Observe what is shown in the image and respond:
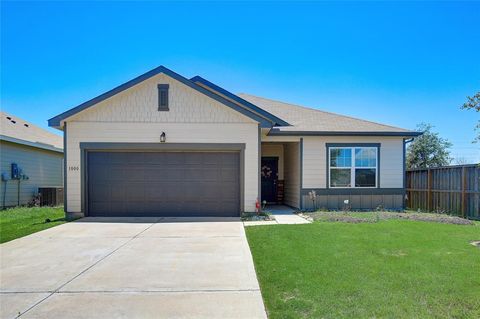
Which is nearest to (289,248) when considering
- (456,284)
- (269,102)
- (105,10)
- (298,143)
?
(456,284)

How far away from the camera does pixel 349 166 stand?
42.2 feet

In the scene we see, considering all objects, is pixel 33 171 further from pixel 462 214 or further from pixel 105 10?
pixel 462 214

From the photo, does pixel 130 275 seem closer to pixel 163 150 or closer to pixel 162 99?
pixel 163 150

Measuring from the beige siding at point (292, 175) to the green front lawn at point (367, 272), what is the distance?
4.98 metres

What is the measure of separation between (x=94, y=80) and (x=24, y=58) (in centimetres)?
327

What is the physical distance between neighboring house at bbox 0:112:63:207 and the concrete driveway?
22.4 ft

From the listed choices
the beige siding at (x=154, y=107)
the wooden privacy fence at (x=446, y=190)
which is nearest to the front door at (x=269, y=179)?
the beige siding at (x=154, y=107)

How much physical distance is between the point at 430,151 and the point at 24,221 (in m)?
22.1

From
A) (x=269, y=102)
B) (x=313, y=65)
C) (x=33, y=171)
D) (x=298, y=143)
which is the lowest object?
(x=33, y=171)

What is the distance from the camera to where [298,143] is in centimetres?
1302

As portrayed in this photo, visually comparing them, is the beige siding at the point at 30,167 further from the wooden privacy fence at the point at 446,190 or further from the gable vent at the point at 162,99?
the wooden privacy fence at the point at 446,190

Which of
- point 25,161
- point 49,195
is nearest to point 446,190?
point 49,195

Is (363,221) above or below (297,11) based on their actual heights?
below

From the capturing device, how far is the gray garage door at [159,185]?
1129cm
